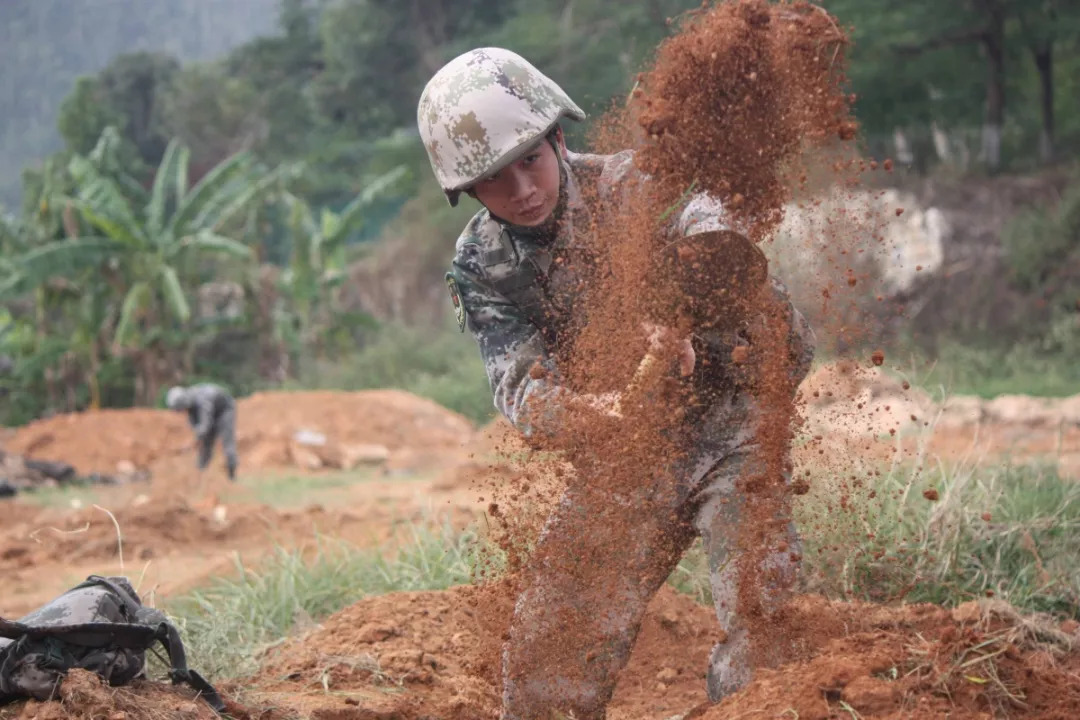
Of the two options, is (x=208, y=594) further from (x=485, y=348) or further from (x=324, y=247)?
(x=324, y=247)

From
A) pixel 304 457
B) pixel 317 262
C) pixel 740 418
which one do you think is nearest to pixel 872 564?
pixel 740 418

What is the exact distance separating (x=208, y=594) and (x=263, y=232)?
60.3ft

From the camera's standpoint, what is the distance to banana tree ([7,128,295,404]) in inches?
707

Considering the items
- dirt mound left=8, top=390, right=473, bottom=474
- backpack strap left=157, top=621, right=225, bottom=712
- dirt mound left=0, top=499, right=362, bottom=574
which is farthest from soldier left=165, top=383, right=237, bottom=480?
backpack strap left=157, top=621, right=225, bottom=712

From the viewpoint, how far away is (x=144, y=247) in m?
18.7

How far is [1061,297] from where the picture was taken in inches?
641

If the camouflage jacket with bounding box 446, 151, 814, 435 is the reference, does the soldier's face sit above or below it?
above

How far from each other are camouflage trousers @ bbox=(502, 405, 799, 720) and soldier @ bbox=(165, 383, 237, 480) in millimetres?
10191

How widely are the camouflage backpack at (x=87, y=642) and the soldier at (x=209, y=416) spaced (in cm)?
979

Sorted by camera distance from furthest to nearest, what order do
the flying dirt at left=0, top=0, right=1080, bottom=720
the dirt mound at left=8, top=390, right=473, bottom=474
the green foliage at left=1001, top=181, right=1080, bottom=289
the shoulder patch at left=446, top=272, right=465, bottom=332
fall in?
1. the dirt mound at left=8, top=390, right=473, bottom=474
2. the green foliage at left=1001, top=181, right=1080, bottom=289
3. the shoulder patch at left=446, top=272, right=465, bottom=332
4. the flying dirt at left=0, top=0, right=1080, bottom=720

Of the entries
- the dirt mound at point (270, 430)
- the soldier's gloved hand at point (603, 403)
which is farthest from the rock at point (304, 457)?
the soldier's gloved hand at point (603, 403)

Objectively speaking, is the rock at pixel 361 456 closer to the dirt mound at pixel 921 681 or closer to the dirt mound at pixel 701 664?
the dirt mound at pixel 701 664

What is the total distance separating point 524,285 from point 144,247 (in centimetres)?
1623

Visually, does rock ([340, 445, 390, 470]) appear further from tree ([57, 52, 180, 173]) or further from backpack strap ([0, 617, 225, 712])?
tree ([57, 52, 180, 173])
